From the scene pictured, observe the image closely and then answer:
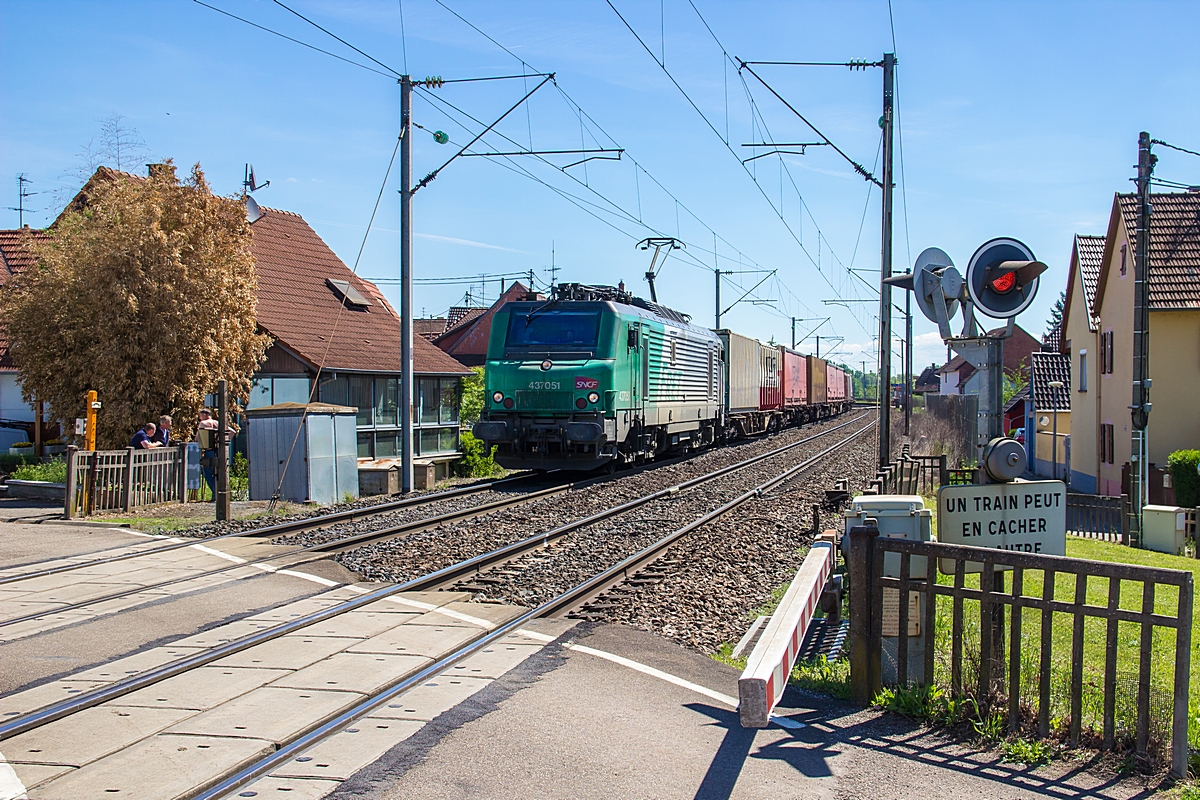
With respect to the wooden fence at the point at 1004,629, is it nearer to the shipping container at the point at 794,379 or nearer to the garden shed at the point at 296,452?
the garden shed at the point at 296,452

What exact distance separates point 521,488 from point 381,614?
1007 centimetres

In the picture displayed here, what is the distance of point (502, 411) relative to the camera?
18969 millimetres

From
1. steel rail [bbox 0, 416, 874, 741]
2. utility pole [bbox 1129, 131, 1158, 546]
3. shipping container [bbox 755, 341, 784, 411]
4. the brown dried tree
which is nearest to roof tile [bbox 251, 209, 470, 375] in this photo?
the brown dried tree

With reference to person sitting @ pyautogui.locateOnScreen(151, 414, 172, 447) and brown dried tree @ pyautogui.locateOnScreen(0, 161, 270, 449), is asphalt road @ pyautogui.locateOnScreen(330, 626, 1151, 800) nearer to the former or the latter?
person sitting @ pyautogui.locateOnScreen(151, 414, 172, 447)

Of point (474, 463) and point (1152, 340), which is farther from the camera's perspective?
point (1152, 340)

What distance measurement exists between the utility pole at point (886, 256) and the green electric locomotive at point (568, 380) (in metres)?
4.85

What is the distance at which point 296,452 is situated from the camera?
16219 mm

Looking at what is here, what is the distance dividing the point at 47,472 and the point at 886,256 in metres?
15.1

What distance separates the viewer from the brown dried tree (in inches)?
663

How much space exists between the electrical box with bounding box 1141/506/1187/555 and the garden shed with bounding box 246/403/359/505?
49.7 feet

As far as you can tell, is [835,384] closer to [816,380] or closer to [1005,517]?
[816,380]

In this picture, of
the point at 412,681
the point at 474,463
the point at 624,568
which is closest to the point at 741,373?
the point at 474,463

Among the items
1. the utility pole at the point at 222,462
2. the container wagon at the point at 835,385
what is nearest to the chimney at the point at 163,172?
the utility pole at the point at 222,462

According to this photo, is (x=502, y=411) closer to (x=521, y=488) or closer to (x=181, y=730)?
(x=521, y=488)
